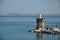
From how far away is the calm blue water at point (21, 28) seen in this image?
2055 mm

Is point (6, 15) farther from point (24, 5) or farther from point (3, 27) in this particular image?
point (24, 5)

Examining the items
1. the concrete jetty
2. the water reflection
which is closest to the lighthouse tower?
the concrete jetty

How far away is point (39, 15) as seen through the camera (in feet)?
6.93

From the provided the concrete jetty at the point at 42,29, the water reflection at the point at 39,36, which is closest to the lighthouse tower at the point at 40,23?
the concrete jetty at the point at 42,29

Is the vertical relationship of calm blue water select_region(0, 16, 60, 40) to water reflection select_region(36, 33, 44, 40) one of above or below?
above

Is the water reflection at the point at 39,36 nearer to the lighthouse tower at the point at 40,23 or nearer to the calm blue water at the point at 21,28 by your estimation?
the calm blue water at the point at 21,28

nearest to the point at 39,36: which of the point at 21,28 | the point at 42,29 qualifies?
the point at 42,29

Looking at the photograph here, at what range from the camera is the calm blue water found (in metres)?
2.05

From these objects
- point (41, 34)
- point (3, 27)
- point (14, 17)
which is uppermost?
point (14, 17)

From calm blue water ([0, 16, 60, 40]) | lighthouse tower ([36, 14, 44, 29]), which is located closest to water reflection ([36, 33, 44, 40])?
calm blue water ([0, 16, 60, 40])

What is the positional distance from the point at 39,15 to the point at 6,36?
591 mm

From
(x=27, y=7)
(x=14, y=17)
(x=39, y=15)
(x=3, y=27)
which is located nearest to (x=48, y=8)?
(x=39, y=15)

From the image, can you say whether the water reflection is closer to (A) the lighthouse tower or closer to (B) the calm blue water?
(B) the calm blue water

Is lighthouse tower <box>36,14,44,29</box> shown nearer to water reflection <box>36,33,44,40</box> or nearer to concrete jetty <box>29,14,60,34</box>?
concrete jetty <box>29,14,60,34</box>
